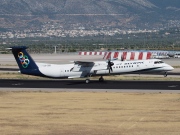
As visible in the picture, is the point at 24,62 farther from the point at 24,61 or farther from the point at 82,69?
the point at 82,69

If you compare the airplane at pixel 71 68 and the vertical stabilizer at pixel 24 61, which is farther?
the airplane at pixel 71 68

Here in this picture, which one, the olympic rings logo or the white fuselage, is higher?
the olympic rings logo

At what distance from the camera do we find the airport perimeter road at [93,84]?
233 ft

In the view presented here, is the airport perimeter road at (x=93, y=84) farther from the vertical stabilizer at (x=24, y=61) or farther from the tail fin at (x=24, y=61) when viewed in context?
the tail fin at (x=24, y=61)

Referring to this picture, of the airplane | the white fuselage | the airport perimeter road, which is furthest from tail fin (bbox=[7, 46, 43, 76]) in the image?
the airport perimeter road

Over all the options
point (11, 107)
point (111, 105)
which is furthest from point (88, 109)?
point (11, 107)

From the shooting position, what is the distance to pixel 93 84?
7562cm

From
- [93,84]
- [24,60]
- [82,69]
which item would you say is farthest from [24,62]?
[93,84]

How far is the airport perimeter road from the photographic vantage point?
71062 mm

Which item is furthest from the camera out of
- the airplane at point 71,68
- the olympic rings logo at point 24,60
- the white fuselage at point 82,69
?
the white fuselage at point 82,69

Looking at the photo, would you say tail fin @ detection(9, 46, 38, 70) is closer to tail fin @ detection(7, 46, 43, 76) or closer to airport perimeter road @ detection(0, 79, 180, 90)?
tail fin @ detection(7, 46, 43, 76)

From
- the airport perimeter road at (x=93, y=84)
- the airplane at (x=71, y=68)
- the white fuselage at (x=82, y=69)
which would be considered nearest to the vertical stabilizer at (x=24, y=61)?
the airplane at (x=71, y=68)

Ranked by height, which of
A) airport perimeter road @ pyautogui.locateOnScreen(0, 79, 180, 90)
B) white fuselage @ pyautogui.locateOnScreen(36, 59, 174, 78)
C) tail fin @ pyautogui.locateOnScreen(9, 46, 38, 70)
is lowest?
airport perimeter road @ pyautogui.locateOnScreen(0, 79, 180, 90)

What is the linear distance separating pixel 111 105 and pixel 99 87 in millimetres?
15244
